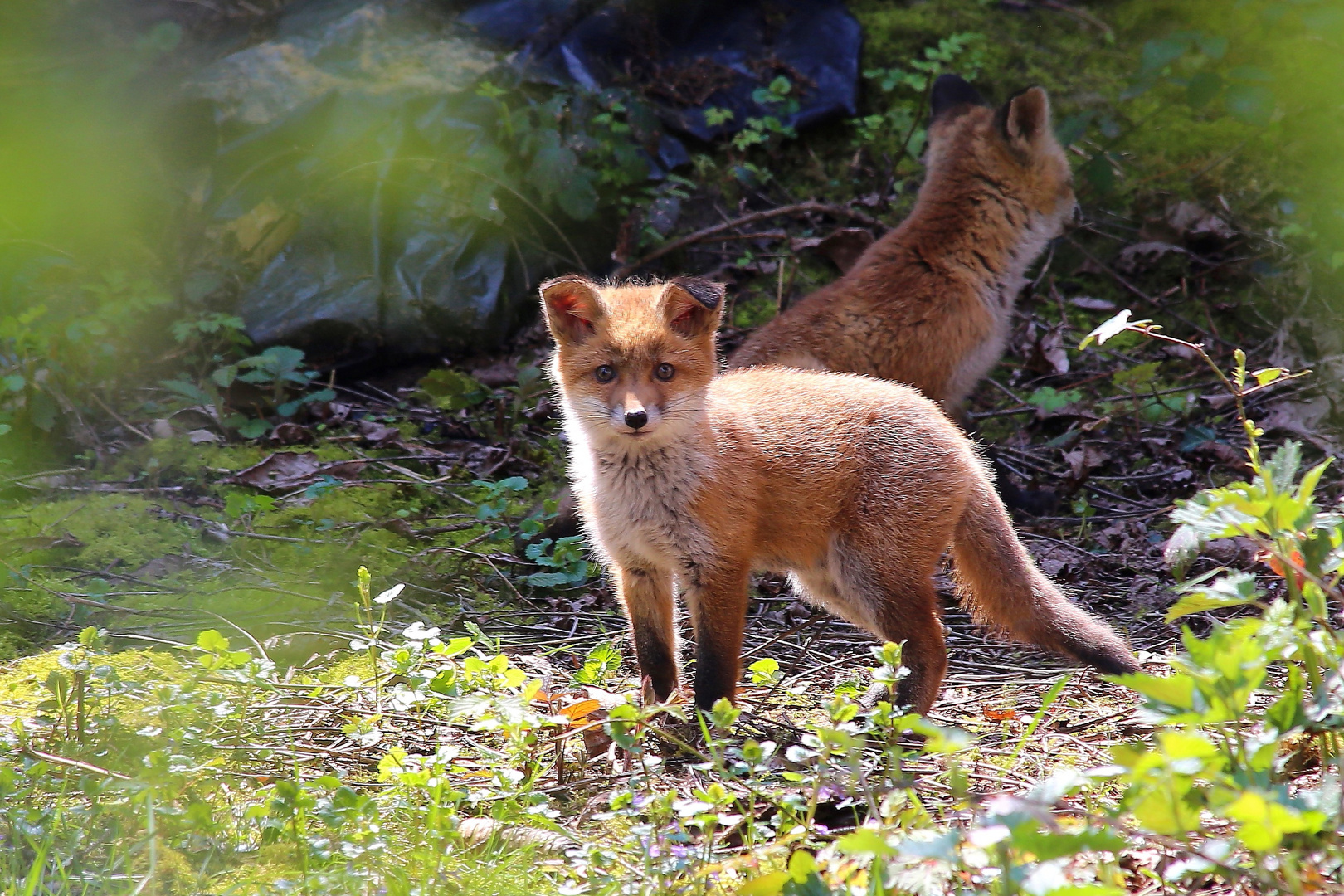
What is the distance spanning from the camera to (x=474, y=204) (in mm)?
7605

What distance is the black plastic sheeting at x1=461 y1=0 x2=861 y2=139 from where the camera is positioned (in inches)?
328

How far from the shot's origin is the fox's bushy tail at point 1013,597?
4.01m

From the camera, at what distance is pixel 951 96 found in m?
6.86

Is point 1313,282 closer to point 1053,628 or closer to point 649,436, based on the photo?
point 1053,628

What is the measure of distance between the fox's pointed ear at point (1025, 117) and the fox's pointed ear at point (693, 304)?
307 centimetres

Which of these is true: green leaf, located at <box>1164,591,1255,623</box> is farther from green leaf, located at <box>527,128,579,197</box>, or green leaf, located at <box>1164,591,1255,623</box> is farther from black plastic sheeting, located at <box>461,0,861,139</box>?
black plastic sheeting, located at <box>461,0,861,139</box>

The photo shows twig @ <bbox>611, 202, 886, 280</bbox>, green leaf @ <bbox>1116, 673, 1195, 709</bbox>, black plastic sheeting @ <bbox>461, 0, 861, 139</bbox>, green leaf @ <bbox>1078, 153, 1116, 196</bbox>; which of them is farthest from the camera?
black plastic sheeting @ <bbox>461, 0, 861, 139</bbox>

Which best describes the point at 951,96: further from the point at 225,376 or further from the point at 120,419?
the point at 120,419

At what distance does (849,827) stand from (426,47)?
6984 mm

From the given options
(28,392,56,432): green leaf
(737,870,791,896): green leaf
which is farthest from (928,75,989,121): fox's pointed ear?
(28,392,56,432): green leaf

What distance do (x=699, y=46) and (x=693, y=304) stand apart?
535cm

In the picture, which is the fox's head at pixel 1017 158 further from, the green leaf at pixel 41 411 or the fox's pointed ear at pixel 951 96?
the green leaf at pixel 41 411

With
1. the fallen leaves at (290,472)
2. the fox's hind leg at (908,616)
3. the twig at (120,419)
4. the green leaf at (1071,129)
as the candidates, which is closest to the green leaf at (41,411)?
the twig at (120,419)

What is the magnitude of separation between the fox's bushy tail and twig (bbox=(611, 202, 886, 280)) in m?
3.83
